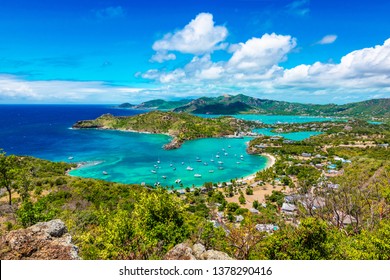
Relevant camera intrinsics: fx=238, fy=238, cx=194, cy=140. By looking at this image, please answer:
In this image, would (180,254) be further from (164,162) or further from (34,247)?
(164,162)

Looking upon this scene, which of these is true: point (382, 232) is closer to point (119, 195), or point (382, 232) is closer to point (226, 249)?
point (226, 249)

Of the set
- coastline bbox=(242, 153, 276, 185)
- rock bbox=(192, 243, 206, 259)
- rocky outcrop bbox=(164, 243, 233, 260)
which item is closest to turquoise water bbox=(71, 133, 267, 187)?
coastline bbox=(242, 153, 276, 185)

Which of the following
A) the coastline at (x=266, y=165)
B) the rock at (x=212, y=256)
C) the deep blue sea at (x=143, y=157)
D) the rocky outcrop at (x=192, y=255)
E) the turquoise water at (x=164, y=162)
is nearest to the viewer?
the rock at (x=212, y=256)

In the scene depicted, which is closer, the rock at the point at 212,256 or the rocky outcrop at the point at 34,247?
the rock at the point at 212,256

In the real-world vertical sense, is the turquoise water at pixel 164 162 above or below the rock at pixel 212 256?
below

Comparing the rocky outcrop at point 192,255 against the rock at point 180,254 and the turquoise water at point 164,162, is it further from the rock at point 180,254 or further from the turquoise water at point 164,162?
the turquoise water at point 164,162

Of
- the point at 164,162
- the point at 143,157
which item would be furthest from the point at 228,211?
the point at 143,157

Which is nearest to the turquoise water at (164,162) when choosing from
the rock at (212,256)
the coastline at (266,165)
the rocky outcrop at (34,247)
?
the coastline at (266,165)

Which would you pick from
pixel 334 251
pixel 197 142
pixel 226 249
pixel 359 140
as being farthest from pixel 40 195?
pixel 359 140
